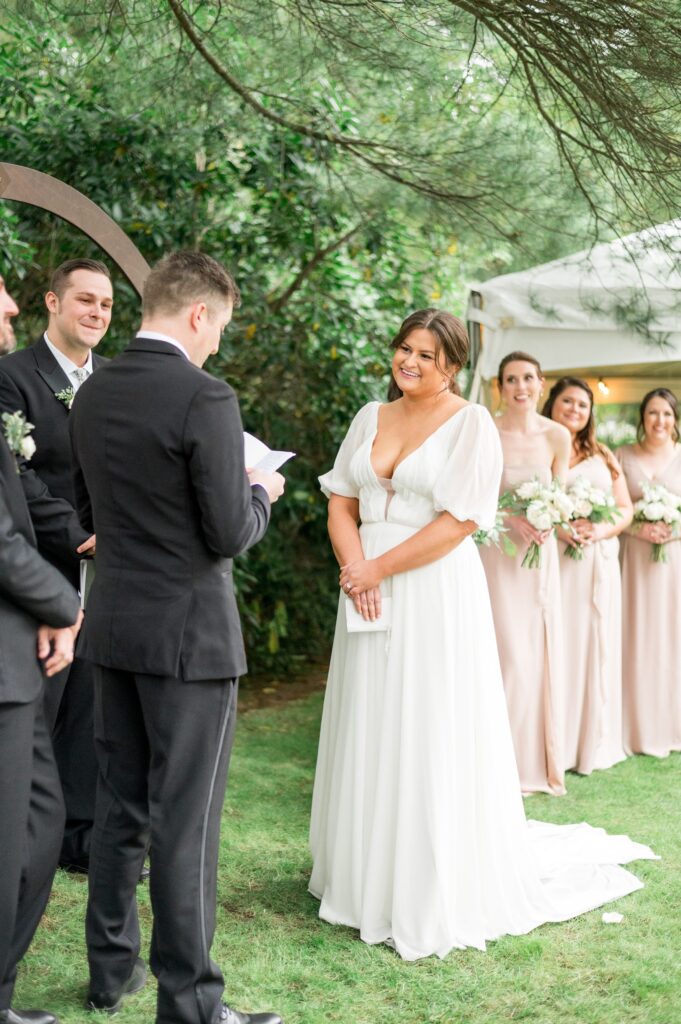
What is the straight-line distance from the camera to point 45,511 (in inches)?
166

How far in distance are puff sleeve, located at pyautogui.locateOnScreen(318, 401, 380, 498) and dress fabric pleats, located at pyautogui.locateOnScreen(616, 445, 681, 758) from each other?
3.14 meters

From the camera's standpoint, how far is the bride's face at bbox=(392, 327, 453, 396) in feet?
13.3

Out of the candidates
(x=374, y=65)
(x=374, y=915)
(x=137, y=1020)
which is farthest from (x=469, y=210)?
(x=137, y=1020)

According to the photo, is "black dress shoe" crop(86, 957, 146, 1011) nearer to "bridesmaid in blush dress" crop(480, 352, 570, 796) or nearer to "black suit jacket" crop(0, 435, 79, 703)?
"black suit jacket" crop(0, 435, 79, 703)

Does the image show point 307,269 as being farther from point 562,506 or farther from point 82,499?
point 82,499

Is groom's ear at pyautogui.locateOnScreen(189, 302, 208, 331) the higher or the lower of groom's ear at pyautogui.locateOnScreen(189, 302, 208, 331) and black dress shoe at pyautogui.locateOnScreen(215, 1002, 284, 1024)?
the higher

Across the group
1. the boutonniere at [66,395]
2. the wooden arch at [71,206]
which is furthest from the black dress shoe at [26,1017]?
the wooden arch at [71,206]

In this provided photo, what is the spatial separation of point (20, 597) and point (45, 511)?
1.35 meters

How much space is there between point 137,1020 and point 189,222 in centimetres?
550

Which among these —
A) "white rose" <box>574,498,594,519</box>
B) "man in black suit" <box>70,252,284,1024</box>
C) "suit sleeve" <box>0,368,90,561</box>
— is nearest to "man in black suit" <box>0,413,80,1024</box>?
"man in black suit" <box>70,252,284,1024</box>

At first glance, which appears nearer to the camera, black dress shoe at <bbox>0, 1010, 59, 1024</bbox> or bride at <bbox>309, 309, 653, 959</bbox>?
black dress shoe at <bbox>0, 1010, 59, 1024</bbox>

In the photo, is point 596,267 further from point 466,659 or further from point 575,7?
point 466,659

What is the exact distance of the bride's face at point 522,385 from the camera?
617 cm

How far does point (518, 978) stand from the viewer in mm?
3629
